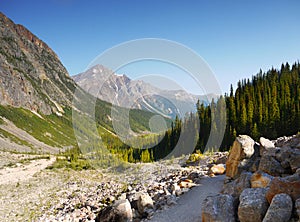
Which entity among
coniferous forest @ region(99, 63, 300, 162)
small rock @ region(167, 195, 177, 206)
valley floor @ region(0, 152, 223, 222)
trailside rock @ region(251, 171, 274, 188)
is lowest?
valley floor @ region(0, 152, 223, 222)

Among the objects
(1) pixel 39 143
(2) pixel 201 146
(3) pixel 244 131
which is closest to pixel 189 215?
(3) pixel 244 131

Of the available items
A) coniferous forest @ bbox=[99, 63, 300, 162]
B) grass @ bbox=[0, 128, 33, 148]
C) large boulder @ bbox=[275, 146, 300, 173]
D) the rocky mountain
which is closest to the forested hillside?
coniferous forest @ bbox=[99, 63, 300, 162]

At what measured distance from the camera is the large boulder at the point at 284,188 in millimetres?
9562

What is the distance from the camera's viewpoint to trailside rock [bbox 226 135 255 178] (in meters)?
16.7

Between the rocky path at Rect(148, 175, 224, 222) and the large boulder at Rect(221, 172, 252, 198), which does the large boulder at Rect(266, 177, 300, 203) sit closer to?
the large boulder at Rect(221, 172, 252, 198)

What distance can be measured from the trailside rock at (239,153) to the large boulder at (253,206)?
5895mm

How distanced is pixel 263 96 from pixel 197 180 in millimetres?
53790

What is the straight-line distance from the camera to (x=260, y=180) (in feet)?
41.5

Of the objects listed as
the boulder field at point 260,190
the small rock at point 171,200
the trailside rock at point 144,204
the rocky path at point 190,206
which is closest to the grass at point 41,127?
the trailside rock at point 144,204

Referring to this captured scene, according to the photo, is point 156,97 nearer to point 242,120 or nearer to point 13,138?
point 242,120

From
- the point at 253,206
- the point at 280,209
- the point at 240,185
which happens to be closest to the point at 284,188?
the point at 280,209

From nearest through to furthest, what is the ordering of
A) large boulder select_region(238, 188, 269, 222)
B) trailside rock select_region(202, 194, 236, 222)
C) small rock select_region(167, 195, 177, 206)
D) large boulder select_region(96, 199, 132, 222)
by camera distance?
large boulder select_region(238, 188, 269, 222)
trailside rock select_region(202, 194, 236, 222)
large boulder select_region(96, 199, 132, 222)
small rock select_region(167, 195, 177, 206)

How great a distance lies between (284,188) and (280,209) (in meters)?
1.02

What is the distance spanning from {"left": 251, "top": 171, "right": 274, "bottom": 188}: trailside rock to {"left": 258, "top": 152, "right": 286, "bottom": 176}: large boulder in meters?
1.28
